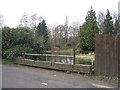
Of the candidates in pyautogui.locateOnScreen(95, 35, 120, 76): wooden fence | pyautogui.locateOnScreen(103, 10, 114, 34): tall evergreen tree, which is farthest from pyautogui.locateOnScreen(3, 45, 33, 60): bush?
pyautogui.locateOnScreen(103, 10, 114, 34): tall evergreen tree

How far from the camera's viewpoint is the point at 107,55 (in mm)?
12742

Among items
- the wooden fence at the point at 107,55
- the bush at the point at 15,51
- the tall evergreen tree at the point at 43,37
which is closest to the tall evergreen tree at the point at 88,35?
the tall evergreen tree at the point at 43,37

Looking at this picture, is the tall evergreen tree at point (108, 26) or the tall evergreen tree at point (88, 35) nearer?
the tall evergreen tree at point (88, 35)

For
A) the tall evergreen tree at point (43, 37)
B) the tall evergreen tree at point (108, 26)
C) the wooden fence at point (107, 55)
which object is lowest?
the wooden fence at point (107, 55)

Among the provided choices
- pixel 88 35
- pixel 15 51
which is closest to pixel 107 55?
pixel 15 51

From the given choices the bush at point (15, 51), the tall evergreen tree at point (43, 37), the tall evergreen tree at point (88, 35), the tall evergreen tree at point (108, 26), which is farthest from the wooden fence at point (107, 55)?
the tall evergreen tree at point (108, 26)

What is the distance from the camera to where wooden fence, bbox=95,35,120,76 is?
40.8 feet

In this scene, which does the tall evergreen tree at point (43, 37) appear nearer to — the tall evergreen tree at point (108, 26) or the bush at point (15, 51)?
the bush at point (15, 51)

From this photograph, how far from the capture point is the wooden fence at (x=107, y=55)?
40.8ft

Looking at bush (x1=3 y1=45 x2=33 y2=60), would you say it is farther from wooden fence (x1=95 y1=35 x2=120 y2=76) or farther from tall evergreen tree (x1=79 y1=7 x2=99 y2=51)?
tall evergreen tree (x1=79 y1=7 x2=99 y2=51)

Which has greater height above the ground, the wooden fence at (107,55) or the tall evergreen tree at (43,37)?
the tall evergreen tree at (43,37)

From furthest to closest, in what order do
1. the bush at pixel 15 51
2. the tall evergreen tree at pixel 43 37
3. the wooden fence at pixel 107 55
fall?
1. the tall evergreen tree at pixel 43 37
2. the bush at pixel 15 51
3. the wooden fence at pixel 107 55

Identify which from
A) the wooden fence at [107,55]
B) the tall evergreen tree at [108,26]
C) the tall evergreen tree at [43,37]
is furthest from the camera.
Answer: the tall evergreen tree at [108,26]

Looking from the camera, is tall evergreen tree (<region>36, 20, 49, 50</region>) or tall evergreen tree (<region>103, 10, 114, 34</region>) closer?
tall evergreen tree (<region>36, 20, 49, 50</region>)
